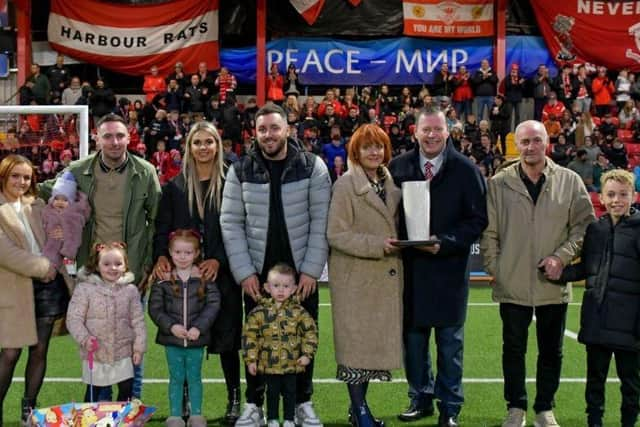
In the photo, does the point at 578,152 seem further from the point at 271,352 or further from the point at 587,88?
the point at 271,352

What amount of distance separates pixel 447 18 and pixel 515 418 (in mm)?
18455

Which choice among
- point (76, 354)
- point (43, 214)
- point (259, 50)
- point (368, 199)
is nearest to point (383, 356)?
point (368, 199)

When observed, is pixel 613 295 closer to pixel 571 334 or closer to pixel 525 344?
pixel 525 344

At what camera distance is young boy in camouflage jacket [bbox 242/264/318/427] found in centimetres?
512

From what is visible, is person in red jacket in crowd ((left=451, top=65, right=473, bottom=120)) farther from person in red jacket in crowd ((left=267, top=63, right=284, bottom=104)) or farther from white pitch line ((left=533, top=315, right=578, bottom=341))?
white pitch line ((left=533, top=315, right=578, bottom=341))

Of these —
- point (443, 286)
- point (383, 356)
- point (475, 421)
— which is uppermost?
point (443, 286)

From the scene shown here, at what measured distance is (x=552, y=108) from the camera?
21.3 metres

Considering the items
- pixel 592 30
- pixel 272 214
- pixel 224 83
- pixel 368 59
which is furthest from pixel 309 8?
pixel 272 214

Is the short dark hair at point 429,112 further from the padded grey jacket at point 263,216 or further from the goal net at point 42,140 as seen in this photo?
the goal net at point 42,140

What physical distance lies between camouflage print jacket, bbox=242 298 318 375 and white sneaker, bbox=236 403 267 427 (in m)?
0.33

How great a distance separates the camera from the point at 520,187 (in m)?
5.41

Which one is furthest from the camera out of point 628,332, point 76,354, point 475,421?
point 76,354

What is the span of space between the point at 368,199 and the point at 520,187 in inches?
38.8

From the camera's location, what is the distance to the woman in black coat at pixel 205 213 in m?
5.38
